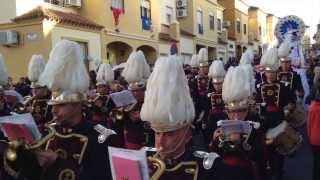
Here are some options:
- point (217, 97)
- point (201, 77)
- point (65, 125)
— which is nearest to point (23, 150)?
point (65, 125)

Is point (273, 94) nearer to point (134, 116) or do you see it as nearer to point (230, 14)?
point (134, 116)

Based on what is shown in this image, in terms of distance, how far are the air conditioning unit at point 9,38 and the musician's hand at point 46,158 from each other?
17074 mm

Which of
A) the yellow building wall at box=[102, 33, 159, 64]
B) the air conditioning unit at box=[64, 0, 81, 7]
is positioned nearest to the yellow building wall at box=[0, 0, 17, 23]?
the air conditioning unit at box=[64, 0, 81, 7]

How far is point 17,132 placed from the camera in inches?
135

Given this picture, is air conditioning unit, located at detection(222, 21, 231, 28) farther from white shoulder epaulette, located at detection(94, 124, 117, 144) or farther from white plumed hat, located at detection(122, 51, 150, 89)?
white shoulder epaulette, located at detection(94, 124, 117, 144)

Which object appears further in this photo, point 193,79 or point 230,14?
point 230,14

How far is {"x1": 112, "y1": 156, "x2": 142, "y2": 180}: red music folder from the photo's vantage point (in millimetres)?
2676

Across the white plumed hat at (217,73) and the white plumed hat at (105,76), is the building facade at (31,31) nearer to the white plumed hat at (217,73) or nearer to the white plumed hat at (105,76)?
the white plumed hat at (105,76)

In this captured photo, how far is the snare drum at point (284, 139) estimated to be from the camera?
634 centimetres

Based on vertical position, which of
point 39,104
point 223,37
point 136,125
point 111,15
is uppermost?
point 223,37

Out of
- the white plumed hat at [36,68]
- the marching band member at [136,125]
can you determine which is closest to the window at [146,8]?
the white plumed hat at [36,68]

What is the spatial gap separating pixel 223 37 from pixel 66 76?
4356 centimetres

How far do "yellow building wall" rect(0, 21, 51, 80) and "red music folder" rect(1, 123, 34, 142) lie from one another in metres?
16.5

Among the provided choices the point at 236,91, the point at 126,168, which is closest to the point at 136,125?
the point at 236,91
